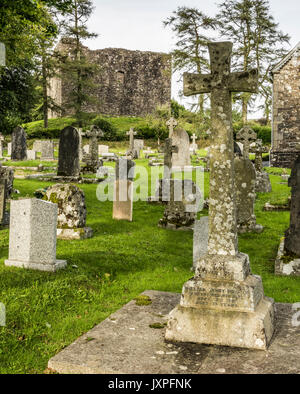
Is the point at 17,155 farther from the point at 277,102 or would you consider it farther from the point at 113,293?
the point at 113,293

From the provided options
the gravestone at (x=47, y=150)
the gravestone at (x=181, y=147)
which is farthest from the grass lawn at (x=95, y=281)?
the gravestone at (x=47, y=150)

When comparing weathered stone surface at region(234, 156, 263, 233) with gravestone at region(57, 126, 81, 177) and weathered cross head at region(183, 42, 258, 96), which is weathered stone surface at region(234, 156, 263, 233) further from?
gravestone at region(57, 126, 81, 177)

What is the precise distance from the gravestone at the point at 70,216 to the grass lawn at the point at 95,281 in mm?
301

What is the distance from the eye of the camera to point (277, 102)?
84.7ft

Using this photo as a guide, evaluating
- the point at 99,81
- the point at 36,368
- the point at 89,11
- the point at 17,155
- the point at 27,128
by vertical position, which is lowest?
the point at 36,368

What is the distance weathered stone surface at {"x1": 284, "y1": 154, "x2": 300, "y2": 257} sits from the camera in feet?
23.4

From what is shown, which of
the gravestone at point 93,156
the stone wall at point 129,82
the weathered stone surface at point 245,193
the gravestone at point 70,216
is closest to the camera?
the gravestone at point 70,216

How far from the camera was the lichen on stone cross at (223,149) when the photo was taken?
4324mm

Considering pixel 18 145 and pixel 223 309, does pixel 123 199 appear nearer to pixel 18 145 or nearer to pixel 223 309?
pixel 223 309

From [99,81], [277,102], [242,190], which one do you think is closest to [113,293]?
[242,190]

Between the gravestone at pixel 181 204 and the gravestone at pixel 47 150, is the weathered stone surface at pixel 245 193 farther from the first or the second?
the gravestone at pixel 47 150

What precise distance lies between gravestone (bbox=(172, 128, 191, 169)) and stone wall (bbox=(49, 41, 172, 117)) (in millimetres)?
34526

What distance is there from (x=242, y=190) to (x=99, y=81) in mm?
46207
